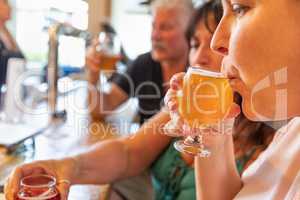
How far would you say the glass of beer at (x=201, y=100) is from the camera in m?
0.83

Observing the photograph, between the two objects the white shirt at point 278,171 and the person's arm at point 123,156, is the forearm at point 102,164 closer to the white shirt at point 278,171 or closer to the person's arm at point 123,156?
the person's arm at point 123,156

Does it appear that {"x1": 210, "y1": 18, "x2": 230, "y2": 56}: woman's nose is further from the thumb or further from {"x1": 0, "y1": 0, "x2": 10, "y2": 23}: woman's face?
{"x1": 0, "y1": 0, "x2": 10, "y2": 23}: woman's face

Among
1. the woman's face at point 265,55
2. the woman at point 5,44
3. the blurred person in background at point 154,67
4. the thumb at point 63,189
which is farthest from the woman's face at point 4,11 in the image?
the woman's face at point 265,55

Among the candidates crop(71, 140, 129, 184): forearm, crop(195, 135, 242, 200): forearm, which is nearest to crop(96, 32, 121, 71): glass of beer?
crop(71, 140, 129, 184): forearm

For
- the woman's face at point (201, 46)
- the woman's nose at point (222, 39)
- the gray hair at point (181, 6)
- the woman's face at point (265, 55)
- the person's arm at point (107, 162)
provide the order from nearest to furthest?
the woman's face at point (265, 55)
the woman's nose at point (222, 39)
the person's arm at point (107, 162)
the woman's face at point (201, 46)
the gray hair at point (181, 6)

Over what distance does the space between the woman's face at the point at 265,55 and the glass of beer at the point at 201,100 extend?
0.14 meters

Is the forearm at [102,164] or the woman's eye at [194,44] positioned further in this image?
the woman's eye at [194,44]

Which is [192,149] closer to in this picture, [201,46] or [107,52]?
[201,46]

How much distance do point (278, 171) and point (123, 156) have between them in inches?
21.1

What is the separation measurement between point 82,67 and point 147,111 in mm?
537

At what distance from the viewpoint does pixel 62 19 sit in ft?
5.96

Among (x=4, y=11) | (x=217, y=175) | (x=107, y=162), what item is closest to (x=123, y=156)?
(x=107, y=162)

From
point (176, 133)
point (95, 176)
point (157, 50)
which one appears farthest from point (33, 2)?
point (176, 133)

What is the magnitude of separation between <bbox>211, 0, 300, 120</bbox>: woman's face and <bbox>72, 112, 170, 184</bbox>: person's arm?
1.93 ft
